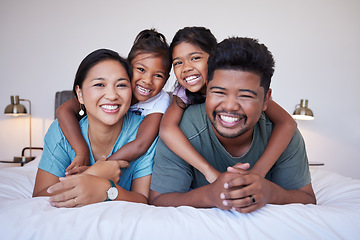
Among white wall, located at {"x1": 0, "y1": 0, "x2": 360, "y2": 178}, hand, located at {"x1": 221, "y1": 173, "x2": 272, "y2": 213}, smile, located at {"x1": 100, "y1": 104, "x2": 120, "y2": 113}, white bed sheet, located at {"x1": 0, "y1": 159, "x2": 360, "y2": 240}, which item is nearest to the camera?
white bed sheet, located at {"x1": 0, "y1": 159, "x2": 360, "y2": 240}

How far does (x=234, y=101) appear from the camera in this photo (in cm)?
134

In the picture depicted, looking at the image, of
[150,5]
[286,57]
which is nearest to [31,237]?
[150,5]

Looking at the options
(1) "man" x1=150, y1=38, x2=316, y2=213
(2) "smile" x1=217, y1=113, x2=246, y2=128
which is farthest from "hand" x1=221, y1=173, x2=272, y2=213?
(2) "smile" x1=217, y1=113, x2=246, y2=128

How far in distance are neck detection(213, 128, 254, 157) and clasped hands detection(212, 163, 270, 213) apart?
1.29 feet

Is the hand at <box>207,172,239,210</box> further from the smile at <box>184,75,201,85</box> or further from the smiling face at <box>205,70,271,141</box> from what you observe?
the smile at <box>184,75,201,85</box>

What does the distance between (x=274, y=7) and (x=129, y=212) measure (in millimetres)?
3695

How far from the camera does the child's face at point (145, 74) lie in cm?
182

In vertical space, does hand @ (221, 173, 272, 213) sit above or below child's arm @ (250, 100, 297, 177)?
below

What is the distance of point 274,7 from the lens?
394cm

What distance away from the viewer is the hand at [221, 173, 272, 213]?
108cm

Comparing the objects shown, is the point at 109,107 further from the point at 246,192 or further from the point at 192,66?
the point at 246,192

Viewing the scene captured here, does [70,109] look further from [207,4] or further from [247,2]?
[247,2]

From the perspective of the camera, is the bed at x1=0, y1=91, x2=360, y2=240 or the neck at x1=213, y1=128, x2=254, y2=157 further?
the neck at x1=213, y1=128, x2=254, y2=157

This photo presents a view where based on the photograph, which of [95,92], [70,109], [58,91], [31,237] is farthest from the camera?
[58,91]
